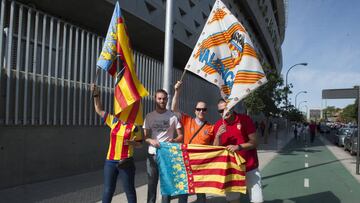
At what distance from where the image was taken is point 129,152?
506 cm

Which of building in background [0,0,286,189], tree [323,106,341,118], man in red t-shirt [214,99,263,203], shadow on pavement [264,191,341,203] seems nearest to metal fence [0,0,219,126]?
building in background [0,0,286,189]

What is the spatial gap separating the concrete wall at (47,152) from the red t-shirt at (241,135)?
5.10 meters

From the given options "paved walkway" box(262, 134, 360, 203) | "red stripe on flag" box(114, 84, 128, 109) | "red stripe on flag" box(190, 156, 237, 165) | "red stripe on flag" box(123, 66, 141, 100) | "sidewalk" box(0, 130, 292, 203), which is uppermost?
"red stripe on flag" box(123, 66, 141, 100)

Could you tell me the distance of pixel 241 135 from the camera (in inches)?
199

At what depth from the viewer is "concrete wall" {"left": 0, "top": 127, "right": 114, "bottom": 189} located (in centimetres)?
792

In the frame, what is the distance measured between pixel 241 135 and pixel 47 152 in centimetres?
574

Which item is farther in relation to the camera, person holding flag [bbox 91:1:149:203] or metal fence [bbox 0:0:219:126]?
metal fence [bbox 0:0:219:126]

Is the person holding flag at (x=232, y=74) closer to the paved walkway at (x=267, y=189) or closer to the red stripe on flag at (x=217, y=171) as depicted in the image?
the red stripe on flag at (x=217, y=171)

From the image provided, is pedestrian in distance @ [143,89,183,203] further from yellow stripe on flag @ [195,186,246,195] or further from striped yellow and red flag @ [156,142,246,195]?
yellow stripe on flag @ [195,186,246,195]

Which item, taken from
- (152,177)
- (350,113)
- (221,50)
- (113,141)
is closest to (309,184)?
(221,50)

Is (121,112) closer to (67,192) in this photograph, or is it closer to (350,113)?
(67,192)

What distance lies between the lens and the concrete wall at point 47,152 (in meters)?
7.92

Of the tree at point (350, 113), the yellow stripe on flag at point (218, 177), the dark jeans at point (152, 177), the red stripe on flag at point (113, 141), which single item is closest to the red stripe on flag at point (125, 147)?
the red stripe on flag at point (113, 141)

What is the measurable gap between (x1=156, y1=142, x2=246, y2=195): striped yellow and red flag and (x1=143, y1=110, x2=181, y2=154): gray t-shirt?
0.12 metres
